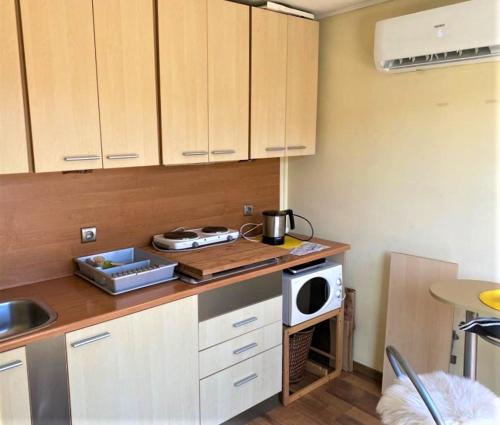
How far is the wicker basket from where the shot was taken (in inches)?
105

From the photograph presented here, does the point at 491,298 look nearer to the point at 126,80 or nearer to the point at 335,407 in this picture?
the point at 335,407

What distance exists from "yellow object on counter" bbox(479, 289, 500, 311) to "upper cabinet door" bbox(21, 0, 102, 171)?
70.8 inches

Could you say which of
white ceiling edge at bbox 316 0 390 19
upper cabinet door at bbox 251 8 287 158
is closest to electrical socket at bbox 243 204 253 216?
upper cabinet door at bbox 251 8 287 158

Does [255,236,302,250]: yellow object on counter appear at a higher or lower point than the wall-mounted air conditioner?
lower

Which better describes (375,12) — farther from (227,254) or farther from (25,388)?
(25,388)

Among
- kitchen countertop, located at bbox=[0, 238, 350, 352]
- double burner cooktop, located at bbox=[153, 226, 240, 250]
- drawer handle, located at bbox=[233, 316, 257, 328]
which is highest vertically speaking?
double burner cooktop, located at bbox=[153, 226, 240, 250]

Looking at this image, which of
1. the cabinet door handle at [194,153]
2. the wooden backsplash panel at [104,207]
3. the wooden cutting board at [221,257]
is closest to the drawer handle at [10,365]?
the wooden backsplash panel at [104,207]

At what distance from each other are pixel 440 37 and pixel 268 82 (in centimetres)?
92

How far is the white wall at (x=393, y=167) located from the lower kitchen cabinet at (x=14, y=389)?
6.56 ft

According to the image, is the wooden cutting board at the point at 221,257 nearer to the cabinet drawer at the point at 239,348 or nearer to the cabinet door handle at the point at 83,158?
the cabinet drawer at the point at 239,348

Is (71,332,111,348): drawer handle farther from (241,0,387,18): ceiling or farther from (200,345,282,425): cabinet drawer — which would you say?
(241,0,387,18): ceiling

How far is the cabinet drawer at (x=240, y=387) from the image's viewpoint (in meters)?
2.15

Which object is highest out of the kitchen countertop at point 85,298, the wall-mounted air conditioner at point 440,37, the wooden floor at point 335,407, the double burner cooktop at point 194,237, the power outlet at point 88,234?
the wall-mounted air conditioner at point 440,37

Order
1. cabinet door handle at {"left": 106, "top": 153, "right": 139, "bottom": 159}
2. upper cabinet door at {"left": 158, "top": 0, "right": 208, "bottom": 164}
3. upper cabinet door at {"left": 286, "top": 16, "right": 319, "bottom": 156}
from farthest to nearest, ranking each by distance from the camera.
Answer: upper cabinet door at {"left": 286, "top": 16, "right": 319, "bottom": 156}, upper cabinet door at {"left": 158, "top": 0, "right": 208, "bottom": 164}, cabinet door handle at {"left": 106, "top": 153, "right": 139, "bottom": 159}
